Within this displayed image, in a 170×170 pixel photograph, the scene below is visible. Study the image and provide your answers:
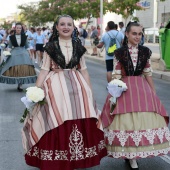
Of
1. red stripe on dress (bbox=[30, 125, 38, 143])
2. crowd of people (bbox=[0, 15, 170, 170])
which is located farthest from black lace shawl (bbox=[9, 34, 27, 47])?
red stripe on dress (bbox=[30, 125, 38, 143])

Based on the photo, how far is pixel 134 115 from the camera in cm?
480

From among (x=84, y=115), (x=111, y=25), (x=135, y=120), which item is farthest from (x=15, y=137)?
(x=111, y=25)

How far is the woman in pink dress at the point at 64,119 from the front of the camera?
4.53 metres

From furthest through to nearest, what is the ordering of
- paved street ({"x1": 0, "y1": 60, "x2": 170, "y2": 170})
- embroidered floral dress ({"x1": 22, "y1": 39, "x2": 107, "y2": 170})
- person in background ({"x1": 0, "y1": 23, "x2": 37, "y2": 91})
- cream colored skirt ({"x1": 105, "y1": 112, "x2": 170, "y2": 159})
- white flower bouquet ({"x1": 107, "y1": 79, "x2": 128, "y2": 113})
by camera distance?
person in background ({"x1": 0, "y1": 23, "x2": 37, "y2": 91}) < paved street ({"x1": 0, "y1": 60, "x2": 170, "y2": 170}) < white flower bouquet ({"x1": 107, "y1": 79, "x2": 128, "y2": 113}) < cream colored skirt ({"x1": 105, "y1": 112, "x2": 170, "y2": 159}) < embroidered floral dress ({"x1": 22, "y1": 39, "x2": 107, "y2": 170})

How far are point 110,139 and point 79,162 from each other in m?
0.47

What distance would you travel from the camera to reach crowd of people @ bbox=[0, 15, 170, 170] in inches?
179

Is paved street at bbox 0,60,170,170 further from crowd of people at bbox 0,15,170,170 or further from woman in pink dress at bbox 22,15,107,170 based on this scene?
woman in pink dress at bbox 22,15,107,170

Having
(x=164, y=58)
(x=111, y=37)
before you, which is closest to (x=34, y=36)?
(x=164, y=58)

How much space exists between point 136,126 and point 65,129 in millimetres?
758

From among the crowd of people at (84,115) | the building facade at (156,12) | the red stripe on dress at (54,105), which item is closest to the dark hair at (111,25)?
the crowd of people at (84,115)

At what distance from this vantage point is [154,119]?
4.84 meters

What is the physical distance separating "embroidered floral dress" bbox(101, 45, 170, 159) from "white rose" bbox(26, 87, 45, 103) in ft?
2.67

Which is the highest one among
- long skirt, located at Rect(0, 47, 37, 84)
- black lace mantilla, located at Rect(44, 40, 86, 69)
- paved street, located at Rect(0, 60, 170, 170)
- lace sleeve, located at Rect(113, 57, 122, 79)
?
black lace mantilla, located at Rect(44, 40, 86, 69)

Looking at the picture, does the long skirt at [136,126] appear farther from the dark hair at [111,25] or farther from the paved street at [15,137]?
the dark hair at [111,25]
